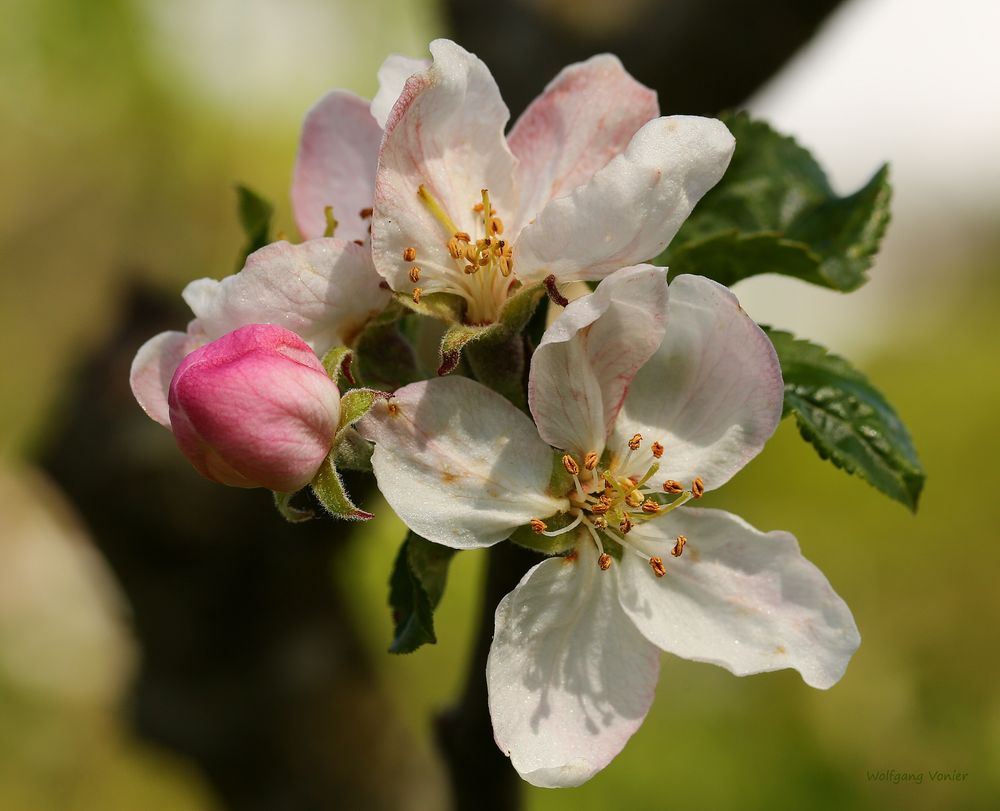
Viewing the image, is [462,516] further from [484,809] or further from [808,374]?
[484,809]

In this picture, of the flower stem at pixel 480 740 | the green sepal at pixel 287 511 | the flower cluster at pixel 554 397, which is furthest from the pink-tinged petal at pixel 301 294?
the flower stem at pixel 480 740

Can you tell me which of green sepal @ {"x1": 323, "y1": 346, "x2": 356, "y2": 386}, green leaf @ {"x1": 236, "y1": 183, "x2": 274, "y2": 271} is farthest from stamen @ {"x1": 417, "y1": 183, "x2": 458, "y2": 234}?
green leaf @ {"x1": 236, "y1": 183, "x2": 274, "y2": 271}

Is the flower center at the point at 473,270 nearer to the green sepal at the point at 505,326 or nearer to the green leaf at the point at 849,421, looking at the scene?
the green sepal at the point at 505,326

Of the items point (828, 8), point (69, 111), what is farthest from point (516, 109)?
point (69, 111)

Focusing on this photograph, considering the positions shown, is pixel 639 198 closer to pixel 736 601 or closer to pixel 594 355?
pixel 594 355

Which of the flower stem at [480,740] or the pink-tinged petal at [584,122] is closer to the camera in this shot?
the pink-tinged petal at [584,122]

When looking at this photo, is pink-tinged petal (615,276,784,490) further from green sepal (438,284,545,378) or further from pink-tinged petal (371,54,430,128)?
pink-tinged petal (371,54,430,128)

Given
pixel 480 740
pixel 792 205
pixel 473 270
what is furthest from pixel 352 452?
pixel 792 205
